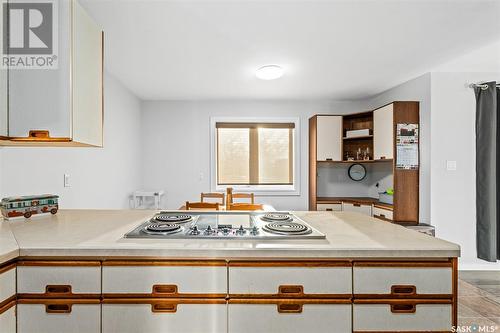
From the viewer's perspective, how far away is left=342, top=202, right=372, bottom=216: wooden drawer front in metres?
4.10

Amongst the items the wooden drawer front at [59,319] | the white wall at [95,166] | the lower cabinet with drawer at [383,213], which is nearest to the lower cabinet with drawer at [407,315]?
the wooden drawer front at [59,319]

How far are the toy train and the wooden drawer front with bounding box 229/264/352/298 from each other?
1.49m

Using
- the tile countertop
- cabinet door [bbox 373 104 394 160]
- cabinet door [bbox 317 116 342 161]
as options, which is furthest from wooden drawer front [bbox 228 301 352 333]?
cabinet door [bbox 317 116 342 161]

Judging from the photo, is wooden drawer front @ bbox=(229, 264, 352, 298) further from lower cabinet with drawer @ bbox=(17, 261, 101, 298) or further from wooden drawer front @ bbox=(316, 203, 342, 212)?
wooden drawer front @ bbox=(316, 203, 342, 212)

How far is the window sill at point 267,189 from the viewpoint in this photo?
4.81 meters

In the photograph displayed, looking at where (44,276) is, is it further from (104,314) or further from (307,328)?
(307,328)

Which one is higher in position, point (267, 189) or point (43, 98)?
point (43, 98)

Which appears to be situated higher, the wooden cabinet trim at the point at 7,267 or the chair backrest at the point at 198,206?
the chair backrest at the point at 198,206

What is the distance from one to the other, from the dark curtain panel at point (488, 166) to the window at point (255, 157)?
8.45ft

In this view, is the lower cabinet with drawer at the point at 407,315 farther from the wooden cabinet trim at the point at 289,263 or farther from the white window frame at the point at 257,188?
the white window frame at the point at 257,188

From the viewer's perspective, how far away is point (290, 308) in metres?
1.22

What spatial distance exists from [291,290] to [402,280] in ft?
1.66

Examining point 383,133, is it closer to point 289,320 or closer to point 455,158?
point 455,158

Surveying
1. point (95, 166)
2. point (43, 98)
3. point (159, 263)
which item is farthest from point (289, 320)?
point (95, 166)
